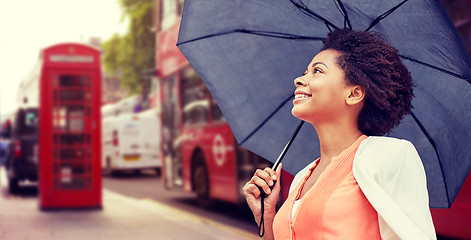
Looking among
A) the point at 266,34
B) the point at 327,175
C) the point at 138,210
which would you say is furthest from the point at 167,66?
the point at 327,175

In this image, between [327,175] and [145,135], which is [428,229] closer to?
[327,175]

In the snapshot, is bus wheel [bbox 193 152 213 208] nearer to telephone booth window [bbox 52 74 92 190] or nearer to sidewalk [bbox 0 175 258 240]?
sidewalk [bbox 0 175 258 240]

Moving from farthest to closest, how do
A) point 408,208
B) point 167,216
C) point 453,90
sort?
point 167,216 → point 453,90 → point 408,208

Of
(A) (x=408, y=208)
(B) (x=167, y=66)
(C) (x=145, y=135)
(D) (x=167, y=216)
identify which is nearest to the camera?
(A) (x=408, y=208)

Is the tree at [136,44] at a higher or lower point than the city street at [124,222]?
higher

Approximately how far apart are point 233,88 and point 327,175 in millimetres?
681

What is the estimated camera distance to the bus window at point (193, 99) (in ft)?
31.3

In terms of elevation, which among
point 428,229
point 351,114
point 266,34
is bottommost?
point 428,229

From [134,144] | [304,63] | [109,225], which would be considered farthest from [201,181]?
[134,144]

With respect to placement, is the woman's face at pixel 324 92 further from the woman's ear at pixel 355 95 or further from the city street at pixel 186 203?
the city street at pixel 186 203

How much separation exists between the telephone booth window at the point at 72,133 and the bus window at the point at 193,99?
5.49ft

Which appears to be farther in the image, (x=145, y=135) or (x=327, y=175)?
(x=145, y=135)

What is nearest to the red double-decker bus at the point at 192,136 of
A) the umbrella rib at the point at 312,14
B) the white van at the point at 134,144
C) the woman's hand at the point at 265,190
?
the umbrella rib at the point at 312,14

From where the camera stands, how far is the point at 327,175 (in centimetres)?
158
